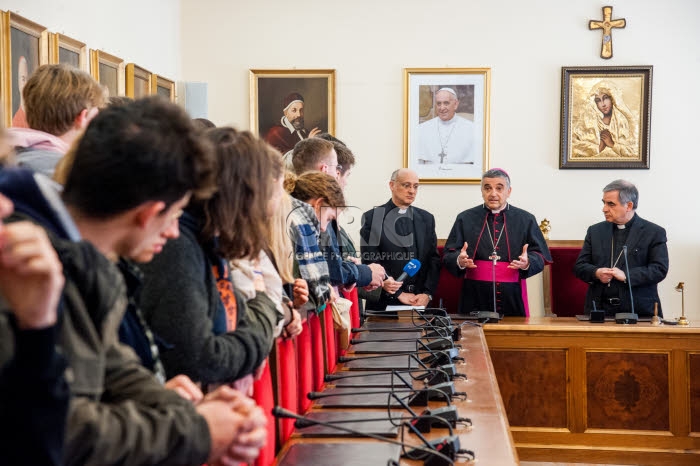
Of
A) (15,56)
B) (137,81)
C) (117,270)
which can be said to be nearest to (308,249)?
(15,56)

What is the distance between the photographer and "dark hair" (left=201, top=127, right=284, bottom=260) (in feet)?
7.10

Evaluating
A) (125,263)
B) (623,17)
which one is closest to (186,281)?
(125,263)

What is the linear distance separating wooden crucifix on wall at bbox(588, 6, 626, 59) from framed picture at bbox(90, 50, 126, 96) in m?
4.25

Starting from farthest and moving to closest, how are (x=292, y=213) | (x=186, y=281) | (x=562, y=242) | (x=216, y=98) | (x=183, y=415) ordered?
(x=216, y=98)
(x=562, y=242)
(x=292, y=213)
(x=186, y=281)
(x=183, y=415)

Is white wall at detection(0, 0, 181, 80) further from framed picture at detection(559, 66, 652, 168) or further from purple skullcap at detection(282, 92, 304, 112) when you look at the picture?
framed picture at detection(559, 66, 652, 168)

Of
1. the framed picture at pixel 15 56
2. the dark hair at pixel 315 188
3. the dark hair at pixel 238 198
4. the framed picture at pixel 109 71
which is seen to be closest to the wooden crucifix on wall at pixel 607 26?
the framed picture at pixel 109 71

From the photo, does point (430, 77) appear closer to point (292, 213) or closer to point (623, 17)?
point (623, 17)

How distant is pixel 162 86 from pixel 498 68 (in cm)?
313

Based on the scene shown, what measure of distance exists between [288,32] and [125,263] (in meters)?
6.64

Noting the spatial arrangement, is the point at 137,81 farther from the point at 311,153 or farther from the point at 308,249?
the point at 308,249

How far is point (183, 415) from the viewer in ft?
4.83

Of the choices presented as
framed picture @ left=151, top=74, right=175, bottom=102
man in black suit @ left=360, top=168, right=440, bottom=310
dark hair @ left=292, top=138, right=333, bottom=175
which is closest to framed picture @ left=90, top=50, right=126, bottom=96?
framed picture @ left=151, top=74, right=175, bottom=102

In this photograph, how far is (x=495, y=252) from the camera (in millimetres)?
6582

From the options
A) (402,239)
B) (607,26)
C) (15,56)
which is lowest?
(402,239)
